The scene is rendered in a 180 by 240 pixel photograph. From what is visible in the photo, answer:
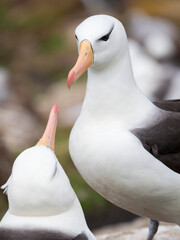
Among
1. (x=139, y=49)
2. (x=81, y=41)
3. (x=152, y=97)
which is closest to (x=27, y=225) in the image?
(x=81, y=41)

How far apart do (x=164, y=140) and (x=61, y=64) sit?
37.0 feet

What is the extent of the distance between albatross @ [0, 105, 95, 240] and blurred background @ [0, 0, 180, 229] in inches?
154

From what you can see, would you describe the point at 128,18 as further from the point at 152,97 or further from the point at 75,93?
the point at 152,97

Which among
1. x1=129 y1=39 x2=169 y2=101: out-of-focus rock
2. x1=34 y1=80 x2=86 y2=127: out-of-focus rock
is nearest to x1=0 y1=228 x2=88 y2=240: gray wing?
x1=129 y1=39 x2=169 y2=101: out-of-focus rock

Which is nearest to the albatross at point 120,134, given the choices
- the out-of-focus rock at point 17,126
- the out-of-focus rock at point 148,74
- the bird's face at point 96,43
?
the bird's face at point 96,43

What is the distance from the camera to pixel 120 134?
430 centimetres

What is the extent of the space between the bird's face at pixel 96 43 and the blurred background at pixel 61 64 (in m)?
3.74

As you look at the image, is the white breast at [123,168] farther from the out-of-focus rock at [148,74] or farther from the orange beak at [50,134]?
the out-of-focus rock at [148,74]

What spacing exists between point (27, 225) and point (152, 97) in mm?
7055

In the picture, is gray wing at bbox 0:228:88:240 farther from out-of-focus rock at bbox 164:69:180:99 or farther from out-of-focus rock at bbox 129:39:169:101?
out-of-focus rock at bbox 129:39:169:101

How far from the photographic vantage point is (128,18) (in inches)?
685

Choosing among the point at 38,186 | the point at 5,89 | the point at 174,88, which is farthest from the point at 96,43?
the point at 5,89

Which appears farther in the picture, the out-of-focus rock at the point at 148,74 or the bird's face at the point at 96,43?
the out-of-focus rock at the point at 148,74

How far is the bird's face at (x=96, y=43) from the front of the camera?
4.22 m
